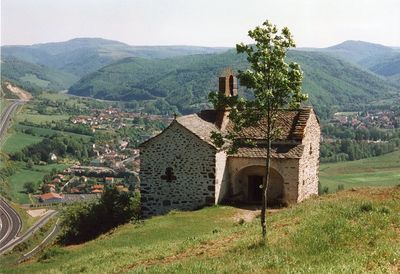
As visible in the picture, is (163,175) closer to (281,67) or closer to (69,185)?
(281,67)

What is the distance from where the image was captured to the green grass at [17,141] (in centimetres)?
14035

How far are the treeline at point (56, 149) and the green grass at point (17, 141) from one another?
3.06 meters

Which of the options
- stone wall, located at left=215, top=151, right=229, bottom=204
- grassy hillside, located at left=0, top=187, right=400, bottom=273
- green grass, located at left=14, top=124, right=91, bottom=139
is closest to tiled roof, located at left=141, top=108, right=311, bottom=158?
Result: stone wall, located at left=215, top=151, right=229, bottom=204

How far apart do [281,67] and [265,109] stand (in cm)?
144

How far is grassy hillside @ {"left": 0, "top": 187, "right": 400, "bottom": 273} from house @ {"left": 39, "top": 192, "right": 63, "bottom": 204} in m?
94.5

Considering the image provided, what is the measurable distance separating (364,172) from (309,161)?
235ft

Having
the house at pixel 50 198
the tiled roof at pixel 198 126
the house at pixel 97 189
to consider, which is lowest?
the house at pixel 50 198

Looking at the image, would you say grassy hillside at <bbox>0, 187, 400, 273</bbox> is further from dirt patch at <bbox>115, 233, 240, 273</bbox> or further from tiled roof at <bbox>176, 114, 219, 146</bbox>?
tiled roof at <bbox>176, 114, 219, 146</bbox>

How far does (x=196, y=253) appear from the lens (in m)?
15.9

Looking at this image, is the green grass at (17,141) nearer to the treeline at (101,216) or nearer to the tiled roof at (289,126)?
the treeline at (101,216)

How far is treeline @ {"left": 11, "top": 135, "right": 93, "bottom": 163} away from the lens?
5493 inches

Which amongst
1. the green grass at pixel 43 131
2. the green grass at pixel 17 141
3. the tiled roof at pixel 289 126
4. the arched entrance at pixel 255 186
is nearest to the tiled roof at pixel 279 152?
the tiled roof at pixel 289 126

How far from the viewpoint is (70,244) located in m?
26.9

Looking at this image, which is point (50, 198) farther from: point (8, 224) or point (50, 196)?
point (8, 224)
